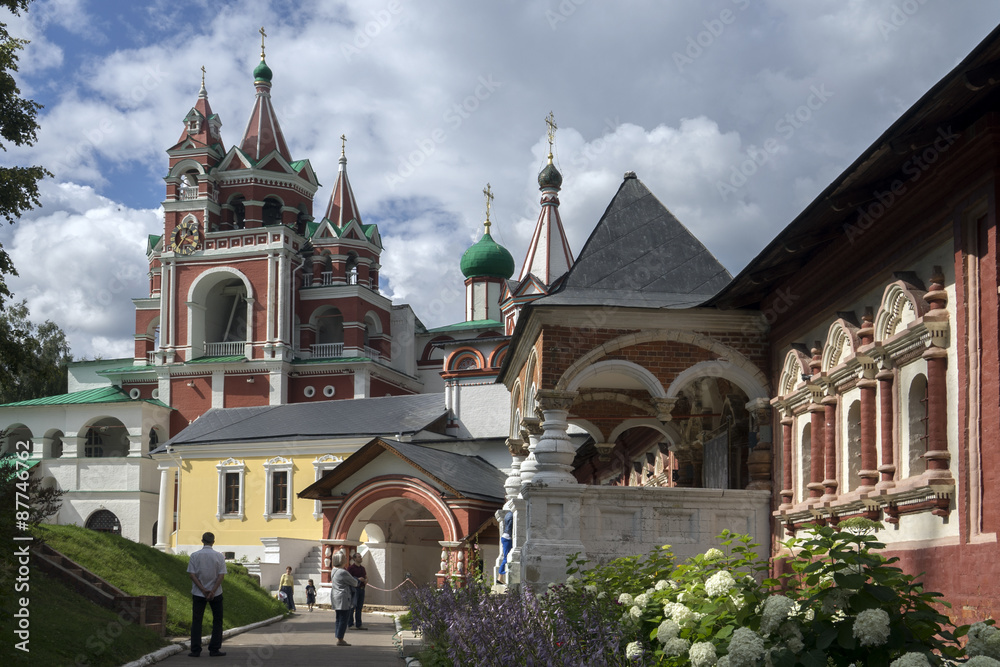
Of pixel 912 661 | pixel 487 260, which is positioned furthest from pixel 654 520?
pixel 487 260

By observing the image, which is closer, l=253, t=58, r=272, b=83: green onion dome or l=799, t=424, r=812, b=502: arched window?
l=799, t=424, r=812, b=502: arched window

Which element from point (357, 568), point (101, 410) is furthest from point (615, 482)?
point (101, 410)

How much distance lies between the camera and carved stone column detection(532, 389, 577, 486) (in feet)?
36.9

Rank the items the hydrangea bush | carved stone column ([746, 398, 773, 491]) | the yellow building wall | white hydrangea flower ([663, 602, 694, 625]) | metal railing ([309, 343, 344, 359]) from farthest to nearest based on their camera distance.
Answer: metal railing ([309, 343, 344, 359]), the yellow building wall, carved stone column ([746, 398, 773, 491]), white hydrangea flower ([663, 602, 694, 625]), the hydrangea bush

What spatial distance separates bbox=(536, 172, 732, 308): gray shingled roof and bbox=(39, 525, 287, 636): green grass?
18.7 feet

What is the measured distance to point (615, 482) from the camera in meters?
24.7

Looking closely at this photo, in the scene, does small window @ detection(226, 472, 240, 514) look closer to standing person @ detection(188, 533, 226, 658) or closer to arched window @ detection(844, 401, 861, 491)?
standing person @ detection(188, 533, 226, 658)

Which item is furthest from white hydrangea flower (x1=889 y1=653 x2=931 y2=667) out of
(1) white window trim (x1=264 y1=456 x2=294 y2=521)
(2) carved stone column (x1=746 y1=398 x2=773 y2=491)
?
(1) white window trim (x1=264 y1=456 x2=294 y2=521)

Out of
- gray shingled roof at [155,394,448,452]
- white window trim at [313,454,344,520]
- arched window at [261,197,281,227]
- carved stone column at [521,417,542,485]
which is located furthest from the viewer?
arched window at [261,197,281,227]

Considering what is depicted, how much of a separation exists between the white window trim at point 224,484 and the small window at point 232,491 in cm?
10

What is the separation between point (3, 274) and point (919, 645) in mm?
8457

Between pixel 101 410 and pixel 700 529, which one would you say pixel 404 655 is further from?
pixel 101 410

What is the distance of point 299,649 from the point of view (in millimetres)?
12070

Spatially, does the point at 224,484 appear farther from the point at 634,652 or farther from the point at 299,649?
the point at 634,652
